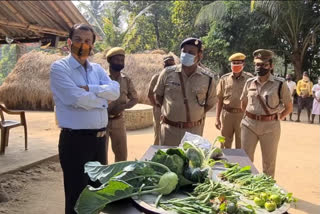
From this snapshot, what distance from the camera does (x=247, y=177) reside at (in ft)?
6.89

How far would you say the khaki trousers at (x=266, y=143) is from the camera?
404 cm

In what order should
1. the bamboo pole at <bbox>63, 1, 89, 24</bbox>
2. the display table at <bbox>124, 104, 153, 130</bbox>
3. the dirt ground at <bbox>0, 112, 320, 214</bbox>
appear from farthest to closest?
the display table at <bbox>124, 104, 153, 130</bbox>, the bamboo pole at <bbox>63, 1, 89, 24</bbox>, the dirt ground at <bbox>0, 112, 320, 214</bbox>

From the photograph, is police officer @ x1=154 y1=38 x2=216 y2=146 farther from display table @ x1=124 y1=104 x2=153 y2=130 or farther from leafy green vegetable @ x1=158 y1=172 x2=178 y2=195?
display table @ x1=124 y1=104 x2=153 y2=130

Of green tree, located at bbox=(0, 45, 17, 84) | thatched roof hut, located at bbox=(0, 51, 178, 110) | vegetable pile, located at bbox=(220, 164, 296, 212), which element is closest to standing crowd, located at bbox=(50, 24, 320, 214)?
vegetable pile, located at bbox=(220, 164, 296, 212)

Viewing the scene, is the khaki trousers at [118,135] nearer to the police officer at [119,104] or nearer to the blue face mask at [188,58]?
the police officer at [119,104]

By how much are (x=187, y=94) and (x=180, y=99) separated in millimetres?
89

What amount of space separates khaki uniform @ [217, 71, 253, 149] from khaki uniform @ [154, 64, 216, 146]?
1.53m

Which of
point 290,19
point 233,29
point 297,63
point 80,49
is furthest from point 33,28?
point 297,63

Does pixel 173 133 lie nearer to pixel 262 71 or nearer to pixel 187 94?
pixel 187 94

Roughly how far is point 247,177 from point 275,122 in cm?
211

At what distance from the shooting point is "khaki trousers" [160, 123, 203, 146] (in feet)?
11.5

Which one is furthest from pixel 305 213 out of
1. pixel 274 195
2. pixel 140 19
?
pixel 140 19

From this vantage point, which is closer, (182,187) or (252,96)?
(182,187)

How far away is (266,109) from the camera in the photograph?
13.1 feet
